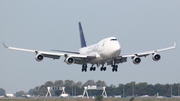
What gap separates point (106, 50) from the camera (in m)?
56.9

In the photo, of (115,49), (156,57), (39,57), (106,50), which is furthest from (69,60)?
(156,57)

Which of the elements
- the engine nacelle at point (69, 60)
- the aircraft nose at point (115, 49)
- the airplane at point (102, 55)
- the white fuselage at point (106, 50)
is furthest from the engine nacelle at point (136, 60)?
the engine nacelle at point (69, 60)

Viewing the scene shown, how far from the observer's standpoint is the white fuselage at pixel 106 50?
181 feet

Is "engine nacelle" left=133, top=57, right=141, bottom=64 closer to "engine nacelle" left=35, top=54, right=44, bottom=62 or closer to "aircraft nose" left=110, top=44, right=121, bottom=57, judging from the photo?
"aircraft nose" left=110, top=44, right=121, bottom=57

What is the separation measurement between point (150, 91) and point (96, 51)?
8111cm

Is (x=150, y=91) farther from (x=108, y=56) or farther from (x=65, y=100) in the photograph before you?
(x=108, y=56)

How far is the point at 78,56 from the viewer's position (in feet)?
200

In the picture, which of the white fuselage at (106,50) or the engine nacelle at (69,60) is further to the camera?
the engine nacelle at (69,60)

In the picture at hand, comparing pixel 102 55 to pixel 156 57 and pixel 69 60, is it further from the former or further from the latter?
pixel 156 57

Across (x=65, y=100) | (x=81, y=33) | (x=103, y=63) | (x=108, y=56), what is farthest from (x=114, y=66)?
(x=65, y=100)

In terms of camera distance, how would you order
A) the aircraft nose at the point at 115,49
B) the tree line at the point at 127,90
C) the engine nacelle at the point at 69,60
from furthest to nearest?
the tree line at the point at 127,90 < the engine nacelle at the point at 69,60 < the aircraft nose at the point at 115,49

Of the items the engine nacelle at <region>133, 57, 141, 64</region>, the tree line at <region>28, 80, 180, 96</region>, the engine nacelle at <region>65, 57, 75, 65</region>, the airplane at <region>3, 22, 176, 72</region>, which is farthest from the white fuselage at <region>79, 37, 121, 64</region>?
the tree line at <region>28, 80, 180, 96</region>

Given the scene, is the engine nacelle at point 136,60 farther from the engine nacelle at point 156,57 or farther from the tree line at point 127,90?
the tree line at point 127,90

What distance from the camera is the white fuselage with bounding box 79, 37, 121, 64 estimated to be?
55128mm
